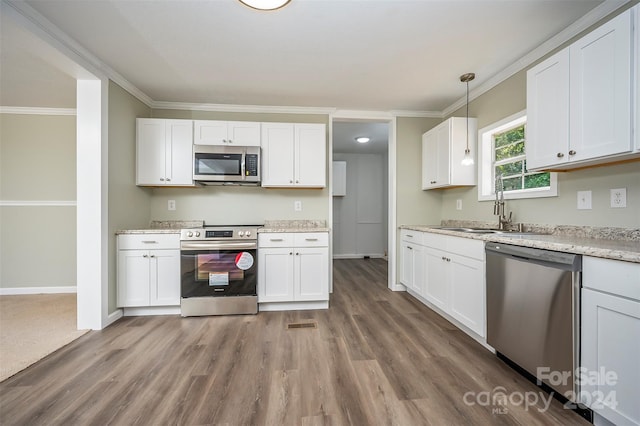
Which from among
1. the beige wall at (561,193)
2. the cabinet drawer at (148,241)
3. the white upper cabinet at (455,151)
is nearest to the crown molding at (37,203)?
the cabinet drawer at (148,241)

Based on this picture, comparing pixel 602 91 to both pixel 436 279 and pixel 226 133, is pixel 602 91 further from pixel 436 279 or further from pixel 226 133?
pixel 226 133

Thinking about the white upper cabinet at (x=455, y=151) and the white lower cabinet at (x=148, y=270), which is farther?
the white upper cabinet at (x=455, y=151)

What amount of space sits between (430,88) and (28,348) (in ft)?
14.5

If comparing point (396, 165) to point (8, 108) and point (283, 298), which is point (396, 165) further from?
point (8, 108)

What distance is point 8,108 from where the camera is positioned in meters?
3.45

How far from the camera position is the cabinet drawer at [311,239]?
2947 millimetres

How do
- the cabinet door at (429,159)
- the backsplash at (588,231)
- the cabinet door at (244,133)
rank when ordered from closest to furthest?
the backsplash at (588,231)
the cabinet door at (244,133)
the cabinet door at (429,159)

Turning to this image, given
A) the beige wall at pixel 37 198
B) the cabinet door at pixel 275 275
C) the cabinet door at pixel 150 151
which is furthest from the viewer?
the beige wall at pixel 37 198

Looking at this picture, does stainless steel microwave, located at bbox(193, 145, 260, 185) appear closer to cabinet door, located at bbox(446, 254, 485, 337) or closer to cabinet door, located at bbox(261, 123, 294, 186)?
cabinet door, located at bbox(261, 123, 294, 186)

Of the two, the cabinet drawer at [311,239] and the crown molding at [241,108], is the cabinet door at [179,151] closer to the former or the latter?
the crown molding at [241,108]

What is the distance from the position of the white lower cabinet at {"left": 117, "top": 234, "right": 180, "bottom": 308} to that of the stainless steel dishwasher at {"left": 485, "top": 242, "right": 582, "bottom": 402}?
2900 mm

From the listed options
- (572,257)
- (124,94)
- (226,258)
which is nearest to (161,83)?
(124,94)

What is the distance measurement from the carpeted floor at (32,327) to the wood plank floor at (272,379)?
14 cm

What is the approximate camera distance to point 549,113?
1.85 m
